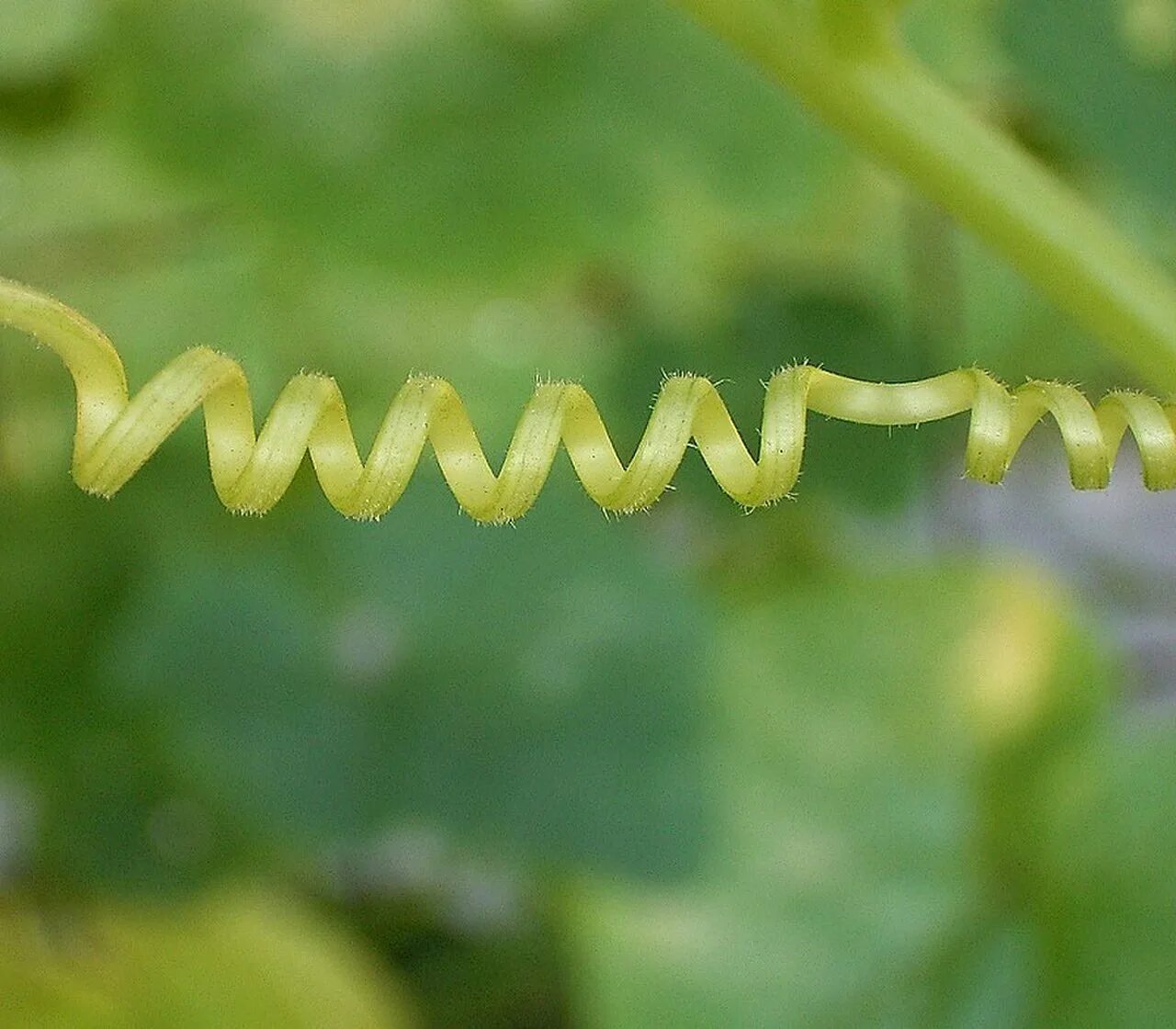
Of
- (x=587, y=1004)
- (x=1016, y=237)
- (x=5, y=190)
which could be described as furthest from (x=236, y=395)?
(x=5, y=190)

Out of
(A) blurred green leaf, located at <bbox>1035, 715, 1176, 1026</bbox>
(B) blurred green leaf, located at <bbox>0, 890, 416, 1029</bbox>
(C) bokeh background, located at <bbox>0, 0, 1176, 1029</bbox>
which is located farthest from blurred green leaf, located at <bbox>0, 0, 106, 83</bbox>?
(A) blurred green leaf, located at <bbox>1035, 715, 1176, 1026</bbox>

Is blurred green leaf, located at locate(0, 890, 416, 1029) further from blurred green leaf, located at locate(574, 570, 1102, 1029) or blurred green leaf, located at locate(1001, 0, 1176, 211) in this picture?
blurred green leaf, located at locate(1001, 0, 1176, 211)

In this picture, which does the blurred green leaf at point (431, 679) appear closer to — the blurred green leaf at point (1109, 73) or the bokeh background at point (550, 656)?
the bokeh background at point (550, 656)

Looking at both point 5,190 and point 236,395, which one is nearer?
point 236,395

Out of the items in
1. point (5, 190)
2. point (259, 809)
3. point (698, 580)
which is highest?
point (5, 190)

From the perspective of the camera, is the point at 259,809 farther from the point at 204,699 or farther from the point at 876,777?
the point at 876,777

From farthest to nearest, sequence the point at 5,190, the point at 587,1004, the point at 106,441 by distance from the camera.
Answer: the point at 5,190
the point at 587,1004
the point at 106,441


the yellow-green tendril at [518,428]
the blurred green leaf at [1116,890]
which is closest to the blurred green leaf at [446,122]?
the blurred green leaf at [1116,890]
